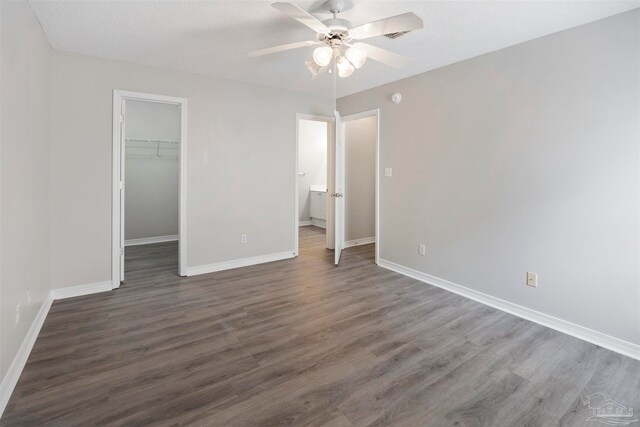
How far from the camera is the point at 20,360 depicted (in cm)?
196

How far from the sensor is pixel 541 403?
175 cm

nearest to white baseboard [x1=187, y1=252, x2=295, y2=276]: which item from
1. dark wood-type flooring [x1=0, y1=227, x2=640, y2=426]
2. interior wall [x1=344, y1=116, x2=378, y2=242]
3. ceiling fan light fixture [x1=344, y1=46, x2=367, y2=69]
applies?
dark wood-type flooring [x1=0, y1=227, x2=640, y2=426]

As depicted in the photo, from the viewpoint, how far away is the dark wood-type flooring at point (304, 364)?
5.43 ft

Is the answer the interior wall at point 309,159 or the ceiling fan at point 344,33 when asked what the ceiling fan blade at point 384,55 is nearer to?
the ceiling fan at point 344,33

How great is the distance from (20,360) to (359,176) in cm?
463

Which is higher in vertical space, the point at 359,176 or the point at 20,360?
the point at 359,176

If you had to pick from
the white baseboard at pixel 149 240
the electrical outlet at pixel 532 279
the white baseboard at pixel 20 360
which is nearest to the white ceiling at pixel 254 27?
the electrical outlet at pixel 532 279

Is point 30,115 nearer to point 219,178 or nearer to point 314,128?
point 219,178

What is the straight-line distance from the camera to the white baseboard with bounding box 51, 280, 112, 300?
313 cm

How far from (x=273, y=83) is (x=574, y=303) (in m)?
3.99

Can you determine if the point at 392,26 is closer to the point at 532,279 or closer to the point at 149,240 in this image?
the point at 532,279

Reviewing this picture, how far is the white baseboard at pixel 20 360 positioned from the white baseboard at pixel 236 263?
1479 mm

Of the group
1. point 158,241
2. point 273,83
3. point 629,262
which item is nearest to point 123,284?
point 158,241

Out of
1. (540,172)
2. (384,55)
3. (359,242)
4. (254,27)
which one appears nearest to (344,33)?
(384,55)
